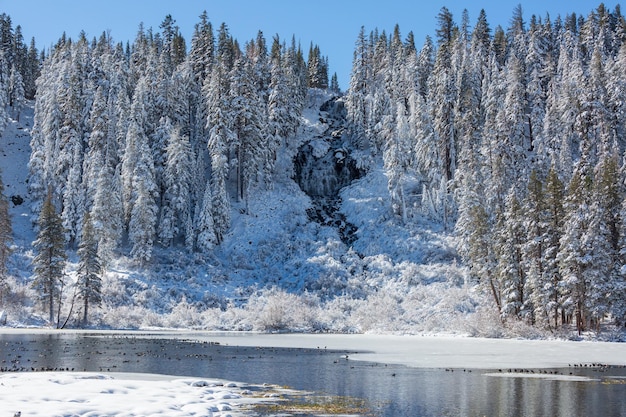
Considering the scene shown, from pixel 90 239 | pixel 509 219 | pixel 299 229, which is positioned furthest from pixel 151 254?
pixel 509 219

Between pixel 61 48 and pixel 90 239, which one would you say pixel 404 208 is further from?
pixel 61 48

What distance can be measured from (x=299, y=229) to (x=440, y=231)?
18.8 m

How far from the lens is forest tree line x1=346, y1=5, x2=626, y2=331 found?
46.8m

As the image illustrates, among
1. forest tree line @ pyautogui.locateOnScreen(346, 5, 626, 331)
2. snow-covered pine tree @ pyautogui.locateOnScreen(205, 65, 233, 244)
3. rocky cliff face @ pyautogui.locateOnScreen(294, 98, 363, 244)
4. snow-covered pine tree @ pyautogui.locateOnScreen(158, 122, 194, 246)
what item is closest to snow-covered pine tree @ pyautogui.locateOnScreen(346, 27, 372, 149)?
forest tree line @ pyautogui.locateOnScreen(346, 5, 626, 331)

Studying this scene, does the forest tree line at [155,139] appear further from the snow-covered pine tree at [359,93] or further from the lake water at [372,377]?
the lake water at [372,377]

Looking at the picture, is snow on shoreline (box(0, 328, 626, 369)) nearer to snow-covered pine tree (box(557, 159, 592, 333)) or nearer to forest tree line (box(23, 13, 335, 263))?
snow-covered pine tree (box(557, 159, 592, 333))

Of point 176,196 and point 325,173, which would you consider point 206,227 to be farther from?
point 325,173

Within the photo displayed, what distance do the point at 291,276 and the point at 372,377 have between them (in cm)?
4906

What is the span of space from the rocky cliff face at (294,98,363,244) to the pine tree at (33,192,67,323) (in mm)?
35126

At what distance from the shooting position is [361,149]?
9619cm

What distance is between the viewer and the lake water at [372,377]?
16.2 m

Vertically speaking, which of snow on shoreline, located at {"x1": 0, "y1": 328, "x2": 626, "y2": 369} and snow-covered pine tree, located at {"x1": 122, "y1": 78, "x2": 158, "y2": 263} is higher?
snow-covered pine tree, located at {"x1": 122, "y1": 78, "x2": 158, "y2": 263}

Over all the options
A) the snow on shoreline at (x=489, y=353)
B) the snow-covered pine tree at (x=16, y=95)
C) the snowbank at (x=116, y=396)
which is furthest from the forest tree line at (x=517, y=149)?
the snow-covered pine tree at (x=16, y=95)

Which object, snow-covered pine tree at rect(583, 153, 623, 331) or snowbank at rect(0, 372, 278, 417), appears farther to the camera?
snow-covered pine tree at rect(583, 153, 623, 331)
